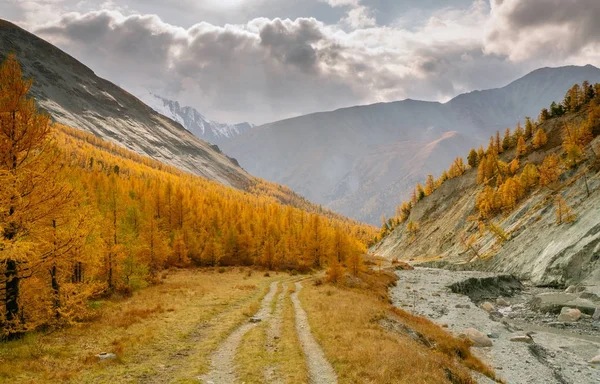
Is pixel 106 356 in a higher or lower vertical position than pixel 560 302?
higher

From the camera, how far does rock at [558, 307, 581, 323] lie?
1455 inches

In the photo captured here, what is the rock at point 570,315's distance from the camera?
121 ft

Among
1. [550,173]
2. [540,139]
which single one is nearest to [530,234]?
[550,173]

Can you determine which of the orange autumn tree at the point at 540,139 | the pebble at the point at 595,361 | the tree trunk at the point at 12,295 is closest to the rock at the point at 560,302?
the pebble at the point at 595,361

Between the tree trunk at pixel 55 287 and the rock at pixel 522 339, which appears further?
the rock at pixel 522 339

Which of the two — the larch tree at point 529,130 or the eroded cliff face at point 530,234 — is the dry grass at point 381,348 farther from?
the larch tree at point 529,130

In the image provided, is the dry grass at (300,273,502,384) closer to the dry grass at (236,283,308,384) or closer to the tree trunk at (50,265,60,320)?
the dry grass at (236,283,308,384)

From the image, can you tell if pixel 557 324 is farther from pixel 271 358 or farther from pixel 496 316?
pixel 271 358

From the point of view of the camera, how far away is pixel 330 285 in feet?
163

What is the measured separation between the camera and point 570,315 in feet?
122

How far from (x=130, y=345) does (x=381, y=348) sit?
14559mm

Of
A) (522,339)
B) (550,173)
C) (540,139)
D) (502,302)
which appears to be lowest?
(502,302)

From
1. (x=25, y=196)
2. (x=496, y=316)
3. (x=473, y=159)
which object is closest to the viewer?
(x=25, y=196)

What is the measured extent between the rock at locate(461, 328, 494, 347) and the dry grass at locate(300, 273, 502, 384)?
13.2 ft
